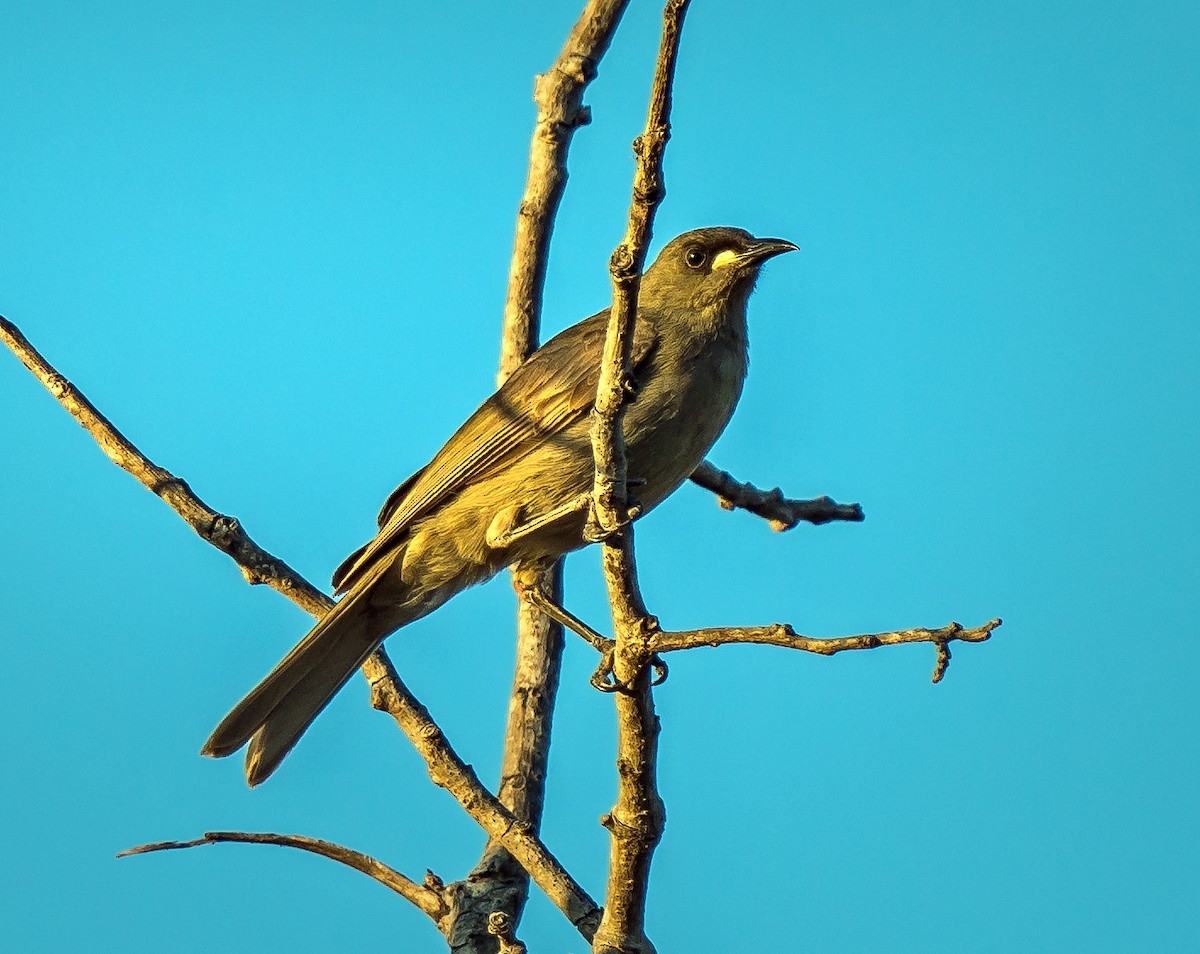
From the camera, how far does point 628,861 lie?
→ 4.15m

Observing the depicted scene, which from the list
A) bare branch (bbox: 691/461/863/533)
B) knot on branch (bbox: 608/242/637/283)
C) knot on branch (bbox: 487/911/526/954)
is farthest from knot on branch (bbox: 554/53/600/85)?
knot on branch (bbox: 487/911/526/954)

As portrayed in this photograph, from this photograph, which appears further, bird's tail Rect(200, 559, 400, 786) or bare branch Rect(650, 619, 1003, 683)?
bird's tail Rect(200, 559, 400, 786)

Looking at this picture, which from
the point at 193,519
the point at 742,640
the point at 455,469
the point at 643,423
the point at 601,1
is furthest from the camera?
the point at 601,1

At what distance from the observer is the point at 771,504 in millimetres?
6695

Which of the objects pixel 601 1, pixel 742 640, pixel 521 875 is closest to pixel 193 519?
pixel 521 875

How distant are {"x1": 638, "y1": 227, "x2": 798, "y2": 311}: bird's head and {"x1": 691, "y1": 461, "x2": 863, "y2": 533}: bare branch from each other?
2.76 feet

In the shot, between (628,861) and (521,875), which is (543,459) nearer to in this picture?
(521,875)

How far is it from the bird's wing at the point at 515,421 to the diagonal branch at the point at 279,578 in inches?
29.9

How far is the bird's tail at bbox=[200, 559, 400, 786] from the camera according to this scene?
18.1ft

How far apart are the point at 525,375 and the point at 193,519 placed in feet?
5.47

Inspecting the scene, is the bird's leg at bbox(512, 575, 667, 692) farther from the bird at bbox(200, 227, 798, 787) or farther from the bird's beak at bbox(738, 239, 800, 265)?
the bird's beak at bbox(738, 239, 800, 265)

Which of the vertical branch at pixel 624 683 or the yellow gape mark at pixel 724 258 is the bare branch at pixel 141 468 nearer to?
the vertical branch at pixel 624 683

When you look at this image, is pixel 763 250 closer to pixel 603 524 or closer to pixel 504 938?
pixel 603 524

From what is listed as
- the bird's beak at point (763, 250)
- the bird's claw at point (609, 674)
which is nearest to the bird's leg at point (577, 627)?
the bird's claw at point (609, 674)
